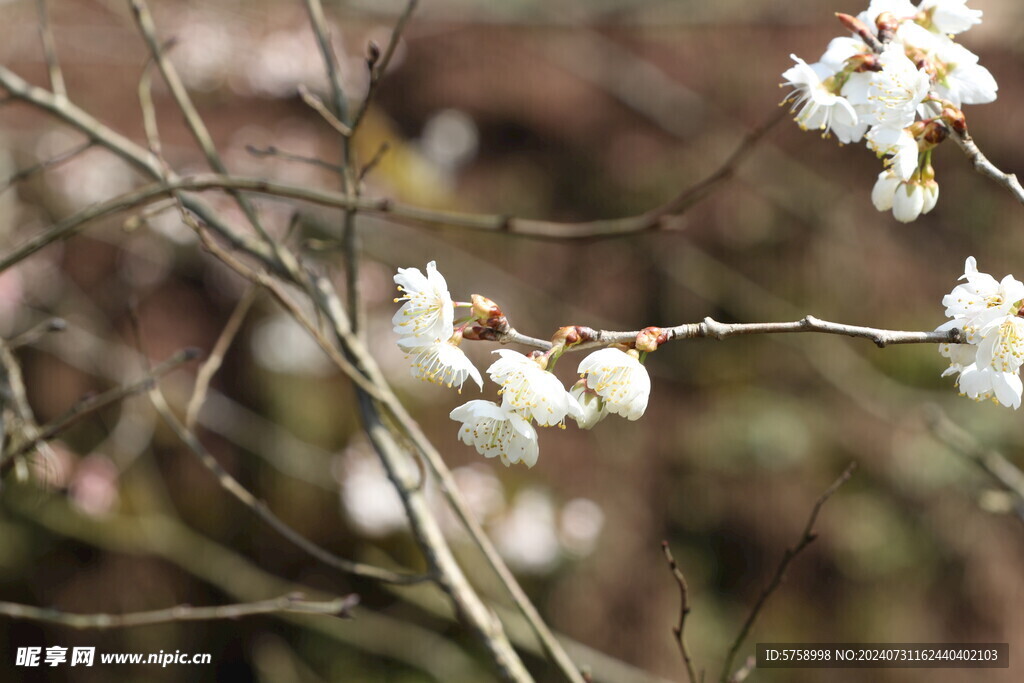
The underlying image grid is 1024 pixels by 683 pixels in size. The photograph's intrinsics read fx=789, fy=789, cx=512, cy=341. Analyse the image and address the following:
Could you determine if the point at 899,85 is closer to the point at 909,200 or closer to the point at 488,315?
the point at 909,200

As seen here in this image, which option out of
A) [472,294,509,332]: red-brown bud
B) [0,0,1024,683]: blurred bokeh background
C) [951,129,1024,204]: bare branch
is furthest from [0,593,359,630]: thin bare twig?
[0,0,1024,683]: blurred bokeh background

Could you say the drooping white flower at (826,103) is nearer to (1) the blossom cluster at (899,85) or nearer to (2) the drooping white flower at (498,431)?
(1) the blossom cluster at (899,85)

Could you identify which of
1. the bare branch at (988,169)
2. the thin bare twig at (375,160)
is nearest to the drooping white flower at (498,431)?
the thin bare twig at (375,160)

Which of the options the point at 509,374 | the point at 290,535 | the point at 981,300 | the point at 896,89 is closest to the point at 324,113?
the point at 509,374

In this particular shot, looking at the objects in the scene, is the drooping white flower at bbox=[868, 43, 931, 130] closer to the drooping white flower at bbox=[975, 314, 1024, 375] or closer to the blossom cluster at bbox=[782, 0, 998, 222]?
the blossom cluster at bbox=[782, 0, 998, 222]

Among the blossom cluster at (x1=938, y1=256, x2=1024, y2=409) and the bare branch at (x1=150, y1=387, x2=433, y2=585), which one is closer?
the blossom cluster at (x1=938, y1=256, x2=1024, y2=409)

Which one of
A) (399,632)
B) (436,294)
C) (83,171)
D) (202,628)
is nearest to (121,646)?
(202,628)

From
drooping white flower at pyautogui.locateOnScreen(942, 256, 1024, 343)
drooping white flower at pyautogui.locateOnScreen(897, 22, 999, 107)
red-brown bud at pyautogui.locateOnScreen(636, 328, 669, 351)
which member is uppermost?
drooping white flower at pyautogui.locateOnScreen(897, 22, 999, 107)
